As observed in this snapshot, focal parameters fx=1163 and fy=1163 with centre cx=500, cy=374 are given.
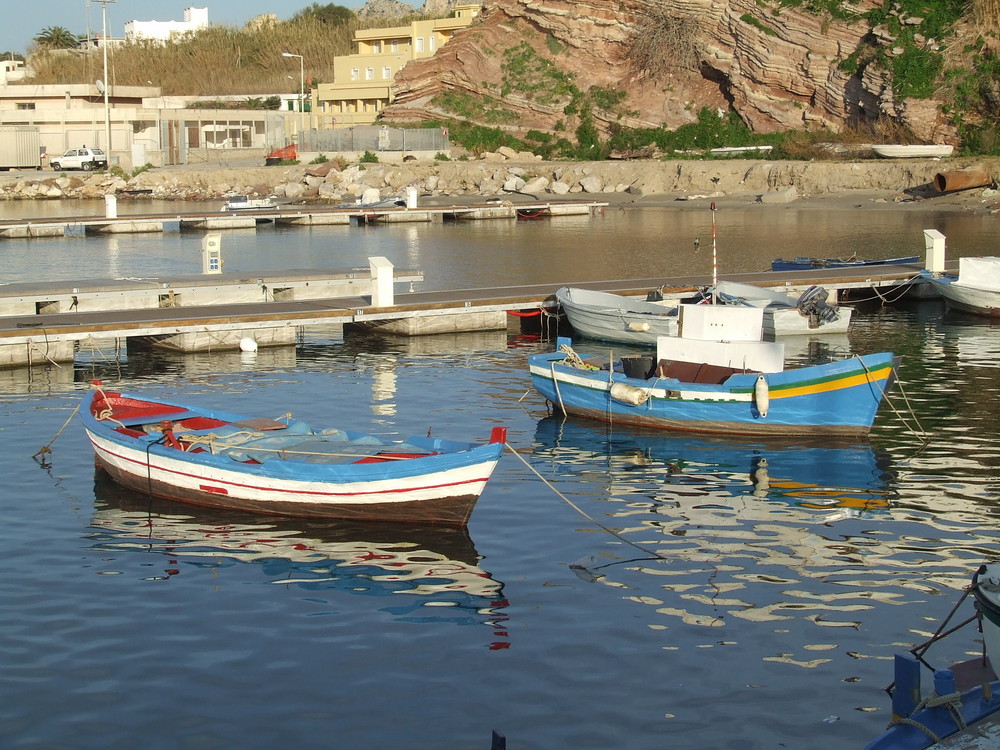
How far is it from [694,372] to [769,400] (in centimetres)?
187

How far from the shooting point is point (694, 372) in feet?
76.3

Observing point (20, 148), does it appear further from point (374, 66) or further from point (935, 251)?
point (935, 251)

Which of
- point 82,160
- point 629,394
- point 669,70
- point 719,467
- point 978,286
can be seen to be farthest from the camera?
point 82,160

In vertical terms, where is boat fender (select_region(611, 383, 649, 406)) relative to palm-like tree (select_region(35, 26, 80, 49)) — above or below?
below

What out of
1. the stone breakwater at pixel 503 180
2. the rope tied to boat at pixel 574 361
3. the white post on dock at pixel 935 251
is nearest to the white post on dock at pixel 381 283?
the rope tied to boat at pixel 574 361

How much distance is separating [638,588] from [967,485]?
23.7 ft

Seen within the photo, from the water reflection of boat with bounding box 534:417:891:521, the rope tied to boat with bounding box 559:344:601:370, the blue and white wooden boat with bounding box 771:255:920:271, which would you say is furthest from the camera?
the blue and white wooden boat with bounding box 771:255:920:271

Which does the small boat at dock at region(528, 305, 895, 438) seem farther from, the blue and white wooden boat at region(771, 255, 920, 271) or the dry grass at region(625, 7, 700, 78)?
the dry grass at region(625, 7, 700, 78)

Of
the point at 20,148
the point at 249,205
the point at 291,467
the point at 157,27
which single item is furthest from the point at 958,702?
the point at 157,27

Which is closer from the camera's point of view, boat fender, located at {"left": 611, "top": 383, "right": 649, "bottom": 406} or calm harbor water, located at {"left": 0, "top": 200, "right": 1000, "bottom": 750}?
calm harbor water, located at {"left": 0, "top": 200, "right": 1000, "bottom": 750}

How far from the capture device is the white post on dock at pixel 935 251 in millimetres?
37281

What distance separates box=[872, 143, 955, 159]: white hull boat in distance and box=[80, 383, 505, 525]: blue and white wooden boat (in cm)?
6386

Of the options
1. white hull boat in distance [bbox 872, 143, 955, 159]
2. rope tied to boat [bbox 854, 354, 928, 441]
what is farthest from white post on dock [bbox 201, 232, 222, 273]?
white hull boat in distance [bbox 872, 143, 955, 159]

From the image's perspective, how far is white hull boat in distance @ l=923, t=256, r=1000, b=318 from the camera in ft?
113
